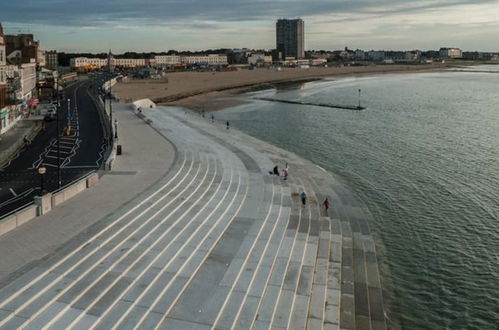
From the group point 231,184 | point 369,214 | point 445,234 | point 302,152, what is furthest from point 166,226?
point 302,152

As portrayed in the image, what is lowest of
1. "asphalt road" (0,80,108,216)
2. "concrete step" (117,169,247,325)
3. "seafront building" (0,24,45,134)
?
"concrete step" (117,169,247,325)

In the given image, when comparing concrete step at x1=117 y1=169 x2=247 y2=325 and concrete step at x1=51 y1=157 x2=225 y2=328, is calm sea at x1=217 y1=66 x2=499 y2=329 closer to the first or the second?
concrete step at x1=117 y1=169 x2=247 y2=325

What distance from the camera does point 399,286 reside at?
61.8 ft

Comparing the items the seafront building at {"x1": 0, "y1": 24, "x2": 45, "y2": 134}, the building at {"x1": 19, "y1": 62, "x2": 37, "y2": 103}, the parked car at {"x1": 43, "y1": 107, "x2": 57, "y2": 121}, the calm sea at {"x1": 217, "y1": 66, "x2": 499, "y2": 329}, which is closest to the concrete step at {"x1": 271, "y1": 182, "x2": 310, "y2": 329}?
the calm sea at {"x1": 217, "y1": 66, "x2": 499, "y2": 329}

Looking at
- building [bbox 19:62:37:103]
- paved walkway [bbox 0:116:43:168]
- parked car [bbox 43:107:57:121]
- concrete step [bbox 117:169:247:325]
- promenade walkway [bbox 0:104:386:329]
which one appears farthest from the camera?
building [bbox 19:62:37:103]

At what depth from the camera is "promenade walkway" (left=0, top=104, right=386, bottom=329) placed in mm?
13273

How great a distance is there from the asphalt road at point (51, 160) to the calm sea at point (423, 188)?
17154mm

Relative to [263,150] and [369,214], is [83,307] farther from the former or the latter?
[263,150]

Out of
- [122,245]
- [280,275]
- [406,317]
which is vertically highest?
[122,245]

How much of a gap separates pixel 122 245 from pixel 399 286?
1062 cm

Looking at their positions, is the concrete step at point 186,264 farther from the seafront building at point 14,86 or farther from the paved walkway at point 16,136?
the seafront building at point 14,86

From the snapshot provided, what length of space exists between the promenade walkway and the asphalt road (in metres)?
6.68

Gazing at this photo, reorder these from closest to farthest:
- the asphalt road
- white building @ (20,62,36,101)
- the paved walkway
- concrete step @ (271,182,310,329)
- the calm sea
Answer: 1. concrete step @ (271,182,310,329)
2. the calm sea
3. the asphalt road
4. the paved walkway
5. white building @ (20,62,36,101)

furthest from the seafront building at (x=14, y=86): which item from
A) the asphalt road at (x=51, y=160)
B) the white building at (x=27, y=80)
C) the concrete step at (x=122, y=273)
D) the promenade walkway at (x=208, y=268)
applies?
the concrete step at (x=122, y=273)
